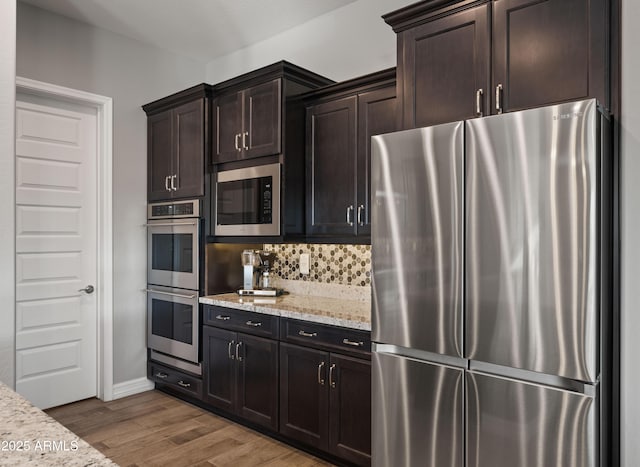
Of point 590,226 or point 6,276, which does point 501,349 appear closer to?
point 590,226

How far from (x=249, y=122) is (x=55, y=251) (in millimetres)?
1809

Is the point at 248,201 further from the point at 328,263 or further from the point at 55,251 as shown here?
the point at 55,251

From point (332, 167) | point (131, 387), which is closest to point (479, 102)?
point (332, 167)

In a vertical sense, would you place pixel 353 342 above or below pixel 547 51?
below

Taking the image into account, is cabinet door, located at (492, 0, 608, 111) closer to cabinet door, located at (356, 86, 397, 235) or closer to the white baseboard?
cabinet door, located at (356, 86, 397, 235)

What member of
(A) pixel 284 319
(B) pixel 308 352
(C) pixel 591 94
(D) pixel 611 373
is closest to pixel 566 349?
(D) pixel 611 373

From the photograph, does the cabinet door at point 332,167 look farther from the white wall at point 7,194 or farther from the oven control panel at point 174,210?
the white wall at point 7,194

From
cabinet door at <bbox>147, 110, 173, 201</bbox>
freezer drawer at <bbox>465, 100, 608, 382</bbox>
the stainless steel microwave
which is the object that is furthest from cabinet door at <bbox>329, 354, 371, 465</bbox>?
cabinet door at <bbox>147, 110, 173, 201</bbox>

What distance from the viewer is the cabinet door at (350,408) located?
2.47 metres

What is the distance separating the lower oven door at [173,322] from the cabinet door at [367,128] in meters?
1.49

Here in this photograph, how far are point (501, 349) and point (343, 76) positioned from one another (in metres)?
2.37

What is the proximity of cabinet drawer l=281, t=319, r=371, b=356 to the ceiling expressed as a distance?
229cm

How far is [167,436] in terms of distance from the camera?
3092 millimetres

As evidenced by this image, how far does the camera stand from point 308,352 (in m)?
2.75
